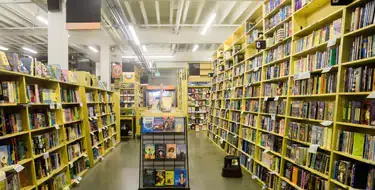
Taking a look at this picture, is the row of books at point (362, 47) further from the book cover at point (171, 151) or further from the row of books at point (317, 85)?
the book cover at point (171, 151)

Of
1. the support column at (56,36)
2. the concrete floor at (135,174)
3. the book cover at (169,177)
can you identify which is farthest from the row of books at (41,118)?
the book cover at (169,177)

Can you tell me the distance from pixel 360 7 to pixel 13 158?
→ 4.17 m

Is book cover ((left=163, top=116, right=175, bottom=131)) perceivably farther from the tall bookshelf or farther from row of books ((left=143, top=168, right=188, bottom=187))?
the tall bookshelf

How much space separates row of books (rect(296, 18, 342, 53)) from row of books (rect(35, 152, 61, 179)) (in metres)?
4.07

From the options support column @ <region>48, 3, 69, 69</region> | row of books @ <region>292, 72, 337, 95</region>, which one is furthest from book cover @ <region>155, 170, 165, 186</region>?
support column @ <region>48, 3, 69, 69</region>

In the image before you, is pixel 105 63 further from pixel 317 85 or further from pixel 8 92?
pixel 317 85

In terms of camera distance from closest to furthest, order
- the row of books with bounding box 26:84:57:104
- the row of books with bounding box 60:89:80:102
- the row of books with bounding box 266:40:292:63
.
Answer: the row of books with bounding box 26:84:57:104, the row of books with bounding box 266:40:292:63, the row of books with bounding box 60:89:80:102

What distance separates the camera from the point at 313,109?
2.84m

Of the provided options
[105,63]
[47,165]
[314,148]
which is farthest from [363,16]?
[105,63]

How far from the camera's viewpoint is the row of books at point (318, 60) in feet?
8.30

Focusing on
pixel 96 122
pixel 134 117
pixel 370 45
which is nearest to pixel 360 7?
pixel 370 45

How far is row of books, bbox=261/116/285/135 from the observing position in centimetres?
354

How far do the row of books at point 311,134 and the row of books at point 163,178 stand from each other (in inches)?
69.0

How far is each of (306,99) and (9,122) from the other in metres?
3.96
